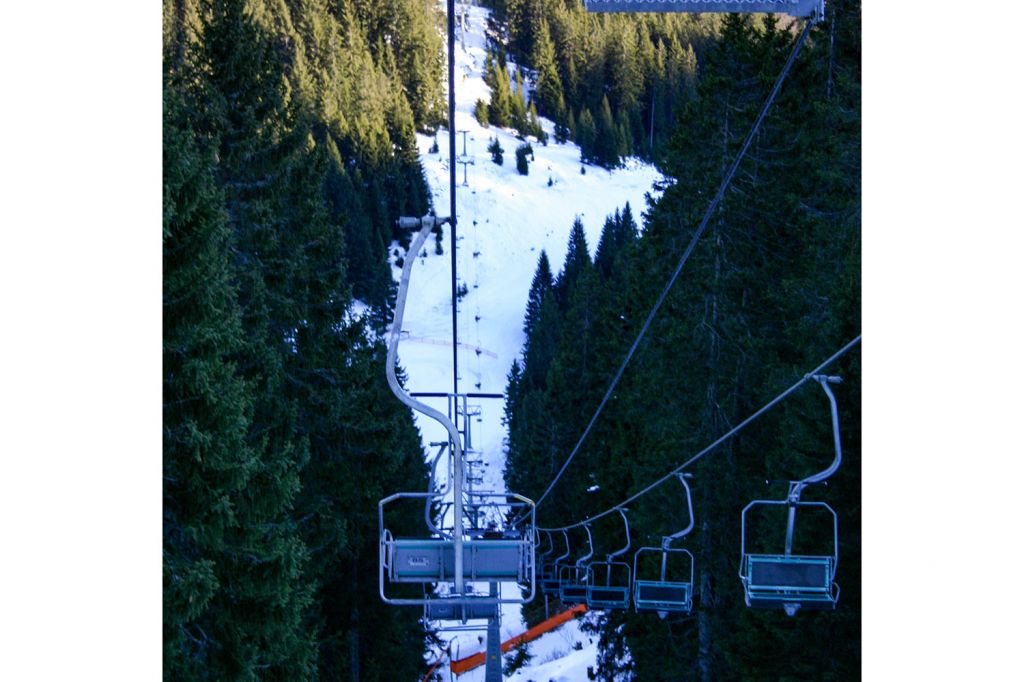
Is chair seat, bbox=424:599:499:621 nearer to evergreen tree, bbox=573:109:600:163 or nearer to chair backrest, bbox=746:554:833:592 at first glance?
chair backrest, bbox=746:554:833:592

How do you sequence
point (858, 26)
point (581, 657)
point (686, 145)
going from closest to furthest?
point (858, 26), point (686, 145), point (581, 657)

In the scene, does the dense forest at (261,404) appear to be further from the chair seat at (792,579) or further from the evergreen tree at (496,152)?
the evergreen tree at (496,152)

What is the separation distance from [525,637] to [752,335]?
2700cm

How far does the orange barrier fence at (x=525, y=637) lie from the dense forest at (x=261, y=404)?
8.13 meters

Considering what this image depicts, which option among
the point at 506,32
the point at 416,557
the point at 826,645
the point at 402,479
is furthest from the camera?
the point at 506,32

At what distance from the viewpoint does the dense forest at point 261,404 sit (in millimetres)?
12805

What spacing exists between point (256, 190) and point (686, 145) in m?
9.45

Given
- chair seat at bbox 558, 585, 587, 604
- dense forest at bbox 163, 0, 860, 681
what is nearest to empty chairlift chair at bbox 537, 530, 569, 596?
chair seat at bbox 558, 585, 587, 604

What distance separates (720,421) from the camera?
23.5 m

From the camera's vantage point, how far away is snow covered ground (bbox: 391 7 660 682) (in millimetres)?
89438

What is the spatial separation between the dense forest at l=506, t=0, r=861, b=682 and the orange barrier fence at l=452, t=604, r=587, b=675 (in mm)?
14226

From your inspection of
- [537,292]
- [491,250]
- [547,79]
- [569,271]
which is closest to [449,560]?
[569,271]
